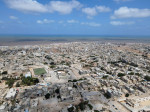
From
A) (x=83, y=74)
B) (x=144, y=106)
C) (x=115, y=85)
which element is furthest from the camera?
(x=83, y=74)

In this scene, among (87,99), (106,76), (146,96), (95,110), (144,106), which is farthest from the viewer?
(106,76)

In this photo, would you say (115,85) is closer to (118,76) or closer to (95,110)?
(118,76)

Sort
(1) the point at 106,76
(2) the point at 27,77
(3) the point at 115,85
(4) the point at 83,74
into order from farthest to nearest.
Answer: (4) the point at 83,74 < (1) the point at 106,76 < (2) the point at 27,77 < (3) the point at 115,85

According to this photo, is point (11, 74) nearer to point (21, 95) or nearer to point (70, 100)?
point (21, 95)

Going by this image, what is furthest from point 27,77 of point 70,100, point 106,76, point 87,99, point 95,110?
point 106,76

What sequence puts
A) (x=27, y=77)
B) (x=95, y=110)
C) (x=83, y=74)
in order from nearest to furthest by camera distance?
(x=95, y=110), (x=27, y=77), (x=83, y=74)

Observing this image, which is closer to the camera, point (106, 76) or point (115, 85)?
point (115, 85)

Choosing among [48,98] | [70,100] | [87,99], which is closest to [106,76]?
[87,99]

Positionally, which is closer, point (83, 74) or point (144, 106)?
point (144, 106)

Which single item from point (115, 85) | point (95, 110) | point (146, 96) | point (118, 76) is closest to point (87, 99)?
point (95, 110)
